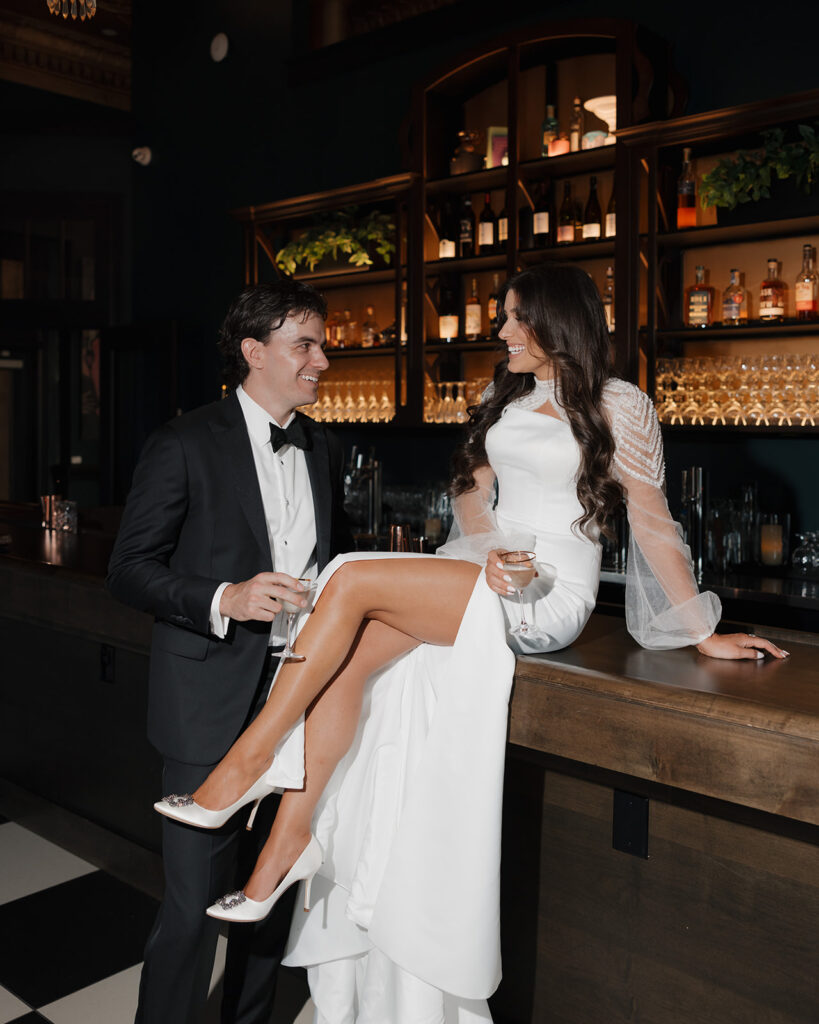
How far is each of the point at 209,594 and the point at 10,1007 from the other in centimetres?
126

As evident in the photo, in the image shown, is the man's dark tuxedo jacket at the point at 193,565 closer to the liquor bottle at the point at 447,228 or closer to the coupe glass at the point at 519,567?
the coupe glass at the point at 519,567

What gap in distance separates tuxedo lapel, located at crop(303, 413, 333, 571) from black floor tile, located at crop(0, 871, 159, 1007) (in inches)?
50.8

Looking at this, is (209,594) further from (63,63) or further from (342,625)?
(63,63)

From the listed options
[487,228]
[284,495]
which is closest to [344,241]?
[487,228]

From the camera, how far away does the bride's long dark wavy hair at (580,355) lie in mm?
2070

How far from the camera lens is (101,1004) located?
7.54 ft

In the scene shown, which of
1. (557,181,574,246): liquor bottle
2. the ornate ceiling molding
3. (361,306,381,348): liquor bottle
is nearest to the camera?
(557,181,574,246): liquor bottle

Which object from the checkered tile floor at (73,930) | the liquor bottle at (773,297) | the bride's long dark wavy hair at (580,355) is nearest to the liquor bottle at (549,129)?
the liquor bottle at (773,297)

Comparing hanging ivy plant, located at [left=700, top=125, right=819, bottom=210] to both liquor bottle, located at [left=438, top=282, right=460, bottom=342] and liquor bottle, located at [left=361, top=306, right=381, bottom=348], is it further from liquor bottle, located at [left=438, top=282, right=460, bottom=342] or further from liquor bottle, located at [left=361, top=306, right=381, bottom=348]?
liquor bottle, located at [left=361, top=306, right=381, bottom=348]

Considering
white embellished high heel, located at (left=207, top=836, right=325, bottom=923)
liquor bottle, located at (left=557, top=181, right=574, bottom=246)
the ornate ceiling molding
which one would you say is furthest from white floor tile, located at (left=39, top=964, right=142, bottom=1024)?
the ornate ceiling molding

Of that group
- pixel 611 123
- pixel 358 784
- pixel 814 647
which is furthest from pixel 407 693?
pixel 611 123

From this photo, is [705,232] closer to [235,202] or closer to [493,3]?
[493,3]

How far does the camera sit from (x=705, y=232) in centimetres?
385

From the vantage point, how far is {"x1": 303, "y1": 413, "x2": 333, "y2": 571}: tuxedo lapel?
204 centimetres
